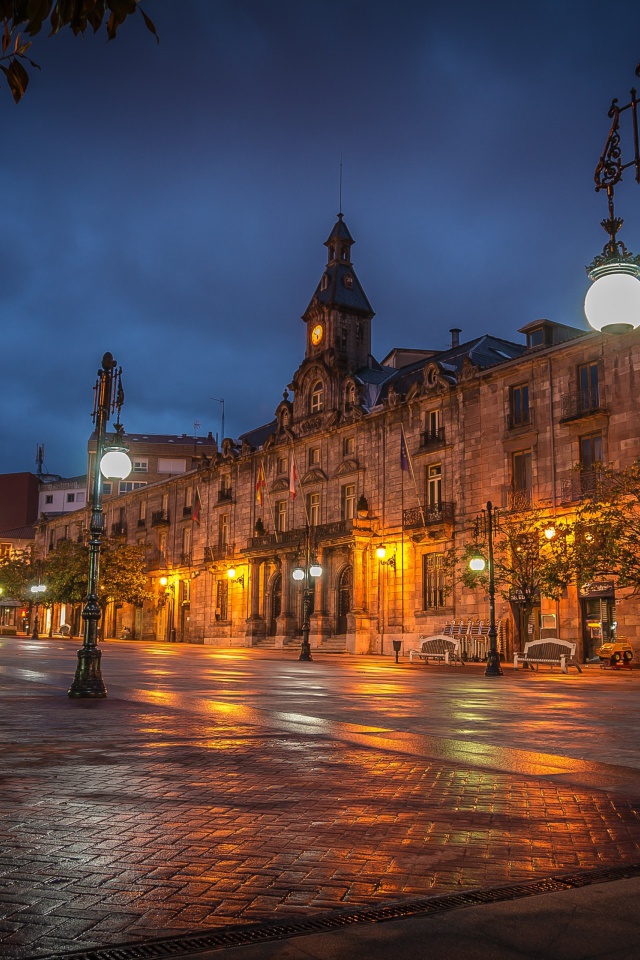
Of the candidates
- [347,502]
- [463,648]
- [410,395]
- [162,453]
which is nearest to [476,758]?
[463,648]

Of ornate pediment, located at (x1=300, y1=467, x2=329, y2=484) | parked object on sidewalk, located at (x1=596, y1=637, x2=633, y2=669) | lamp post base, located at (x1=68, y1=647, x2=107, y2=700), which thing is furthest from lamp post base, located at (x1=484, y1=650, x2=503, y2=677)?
ornate pediment, located at (x1=300, y1=467, x2=329, y2=484)

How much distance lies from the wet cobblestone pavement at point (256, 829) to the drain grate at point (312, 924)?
9cm

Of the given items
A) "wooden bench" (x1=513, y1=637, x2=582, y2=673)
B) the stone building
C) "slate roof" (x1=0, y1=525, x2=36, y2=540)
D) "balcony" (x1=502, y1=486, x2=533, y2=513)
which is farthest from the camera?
"slate roof" (x1=0, y1=525, x2=36, y2=540)

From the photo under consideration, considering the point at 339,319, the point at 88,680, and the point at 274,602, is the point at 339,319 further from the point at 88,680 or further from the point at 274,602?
the point at 88,680

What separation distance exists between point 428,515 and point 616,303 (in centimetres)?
3437

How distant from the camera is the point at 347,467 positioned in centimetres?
4675

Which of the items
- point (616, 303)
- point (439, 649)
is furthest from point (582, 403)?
point (616, 303)

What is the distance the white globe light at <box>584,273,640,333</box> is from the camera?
243 inches

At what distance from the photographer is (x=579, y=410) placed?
112ft

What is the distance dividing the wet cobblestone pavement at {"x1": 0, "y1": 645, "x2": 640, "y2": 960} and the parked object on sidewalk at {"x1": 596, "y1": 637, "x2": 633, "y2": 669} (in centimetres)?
2324

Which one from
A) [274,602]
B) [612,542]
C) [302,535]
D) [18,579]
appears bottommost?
[274,602]

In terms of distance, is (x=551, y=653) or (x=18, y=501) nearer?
(x=551, y=653)

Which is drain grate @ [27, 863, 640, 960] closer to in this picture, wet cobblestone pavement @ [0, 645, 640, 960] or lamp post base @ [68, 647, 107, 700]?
wet cobblestone pavement @ [0, 645, 640, 960]

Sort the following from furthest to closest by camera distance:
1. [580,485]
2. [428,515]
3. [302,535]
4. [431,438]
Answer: [302,535] → [431,438] → [428,515] → [580,485]
